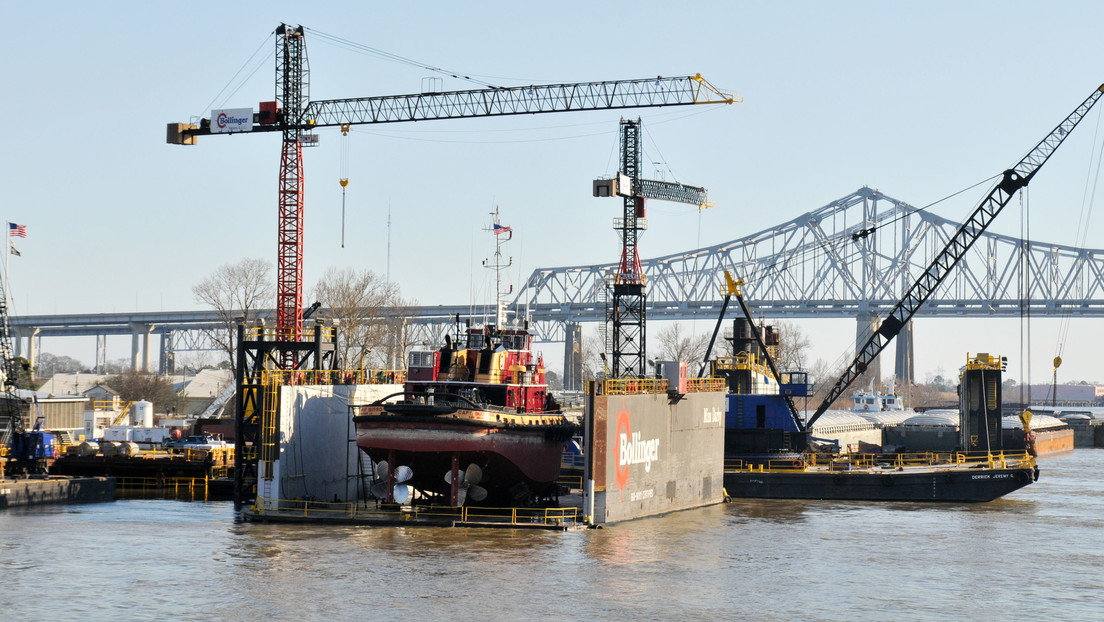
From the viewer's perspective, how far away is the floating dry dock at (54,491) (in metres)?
51.5

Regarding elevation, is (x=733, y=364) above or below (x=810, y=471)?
above

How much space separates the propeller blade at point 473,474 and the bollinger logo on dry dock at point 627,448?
494 centimetres

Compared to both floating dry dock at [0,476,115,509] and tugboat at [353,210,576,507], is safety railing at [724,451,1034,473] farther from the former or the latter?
floating dry dock at [0,476,115,509]

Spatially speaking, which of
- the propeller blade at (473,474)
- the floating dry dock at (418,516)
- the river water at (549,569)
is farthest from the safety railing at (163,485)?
the propeller blade at (473,474)

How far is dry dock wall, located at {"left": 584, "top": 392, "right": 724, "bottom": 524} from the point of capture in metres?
45.1

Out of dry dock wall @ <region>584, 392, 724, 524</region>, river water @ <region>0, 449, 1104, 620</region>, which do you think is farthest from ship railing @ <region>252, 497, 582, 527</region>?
dry dock wall @ <region>584, 392, 724, 524</region>

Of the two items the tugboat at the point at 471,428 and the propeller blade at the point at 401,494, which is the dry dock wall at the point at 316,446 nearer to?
the tugboat at the point at 471,428

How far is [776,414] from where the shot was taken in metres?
64.5

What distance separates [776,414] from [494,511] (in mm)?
21781

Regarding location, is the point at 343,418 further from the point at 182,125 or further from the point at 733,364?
the point at 182,125

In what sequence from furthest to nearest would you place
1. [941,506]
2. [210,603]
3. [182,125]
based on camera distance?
1. [182,125]
2. [941,506]
3. [210,603]

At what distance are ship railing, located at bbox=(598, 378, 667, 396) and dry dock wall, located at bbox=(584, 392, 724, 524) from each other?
0.49 meters

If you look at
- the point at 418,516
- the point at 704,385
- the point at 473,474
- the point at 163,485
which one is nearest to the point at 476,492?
the point at 473,474

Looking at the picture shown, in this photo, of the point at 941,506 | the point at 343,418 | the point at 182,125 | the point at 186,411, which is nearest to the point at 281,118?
the point at 182,125
